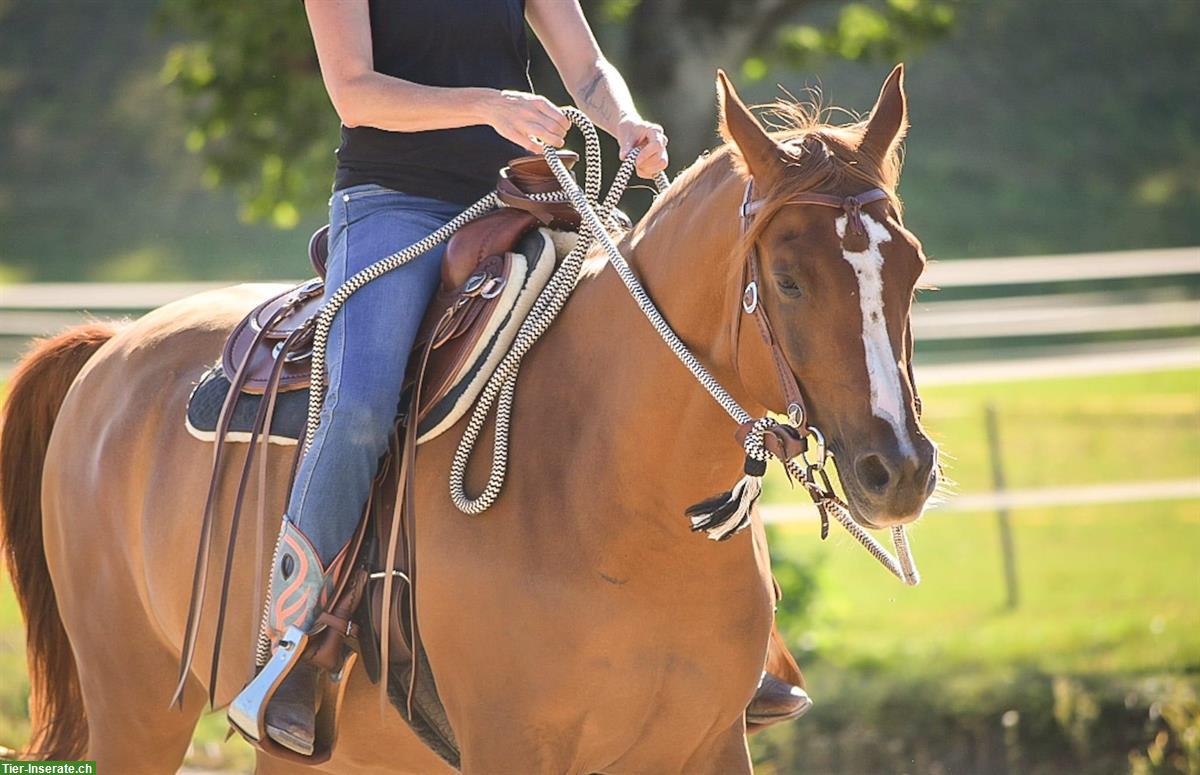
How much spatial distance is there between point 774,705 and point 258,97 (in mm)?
5764

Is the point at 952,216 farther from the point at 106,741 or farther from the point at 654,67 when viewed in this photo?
the point at 106,741

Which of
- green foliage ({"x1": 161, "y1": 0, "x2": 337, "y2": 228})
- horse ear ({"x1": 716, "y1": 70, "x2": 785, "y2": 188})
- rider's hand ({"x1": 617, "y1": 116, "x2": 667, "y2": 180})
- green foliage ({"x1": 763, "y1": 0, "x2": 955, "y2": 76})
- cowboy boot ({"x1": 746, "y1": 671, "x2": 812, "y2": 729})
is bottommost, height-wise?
cowboy boot ({"x1": 746, "y1": 671, "x2": 812, "y2": 729})

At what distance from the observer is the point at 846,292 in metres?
2.63

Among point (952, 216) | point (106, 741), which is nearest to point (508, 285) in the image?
point (106, 741)

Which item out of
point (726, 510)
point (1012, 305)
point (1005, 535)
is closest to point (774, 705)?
point (726, 510)

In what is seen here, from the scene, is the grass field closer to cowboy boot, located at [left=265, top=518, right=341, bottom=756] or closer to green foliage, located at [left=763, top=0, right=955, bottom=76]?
green foliage, located at [left=763, top=0, right=955, bottom=76]

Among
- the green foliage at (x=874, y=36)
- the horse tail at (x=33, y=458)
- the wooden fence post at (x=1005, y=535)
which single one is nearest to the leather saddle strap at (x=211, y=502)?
the horse tail at (x=33, y=458)

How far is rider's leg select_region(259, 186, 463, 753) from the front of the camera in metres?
3.33

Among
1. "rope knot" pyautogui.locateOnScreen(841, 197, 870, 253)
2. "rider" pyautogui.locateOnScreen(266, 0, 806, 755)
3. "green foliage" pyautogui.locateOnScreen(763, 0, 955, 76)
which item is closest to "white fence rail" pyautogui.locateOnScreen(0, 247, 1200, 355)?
"green foliage" pyautogui.locateOnScreen(763, 0, 955, 76)

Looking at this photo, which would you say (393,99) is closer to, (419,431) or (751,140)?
(419,431)

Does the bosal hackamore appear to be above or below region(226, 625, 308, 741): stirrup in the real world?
above

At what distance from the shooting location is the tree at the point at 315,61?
7.77 metres

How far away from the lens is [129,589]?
446cm

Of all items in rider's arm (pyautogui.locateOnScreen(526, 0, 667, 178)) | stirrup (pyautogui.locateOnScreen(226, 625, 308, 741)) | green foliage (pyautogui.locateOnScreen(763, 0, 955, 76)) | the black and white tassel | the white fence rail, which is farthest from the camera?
the white fence rail
